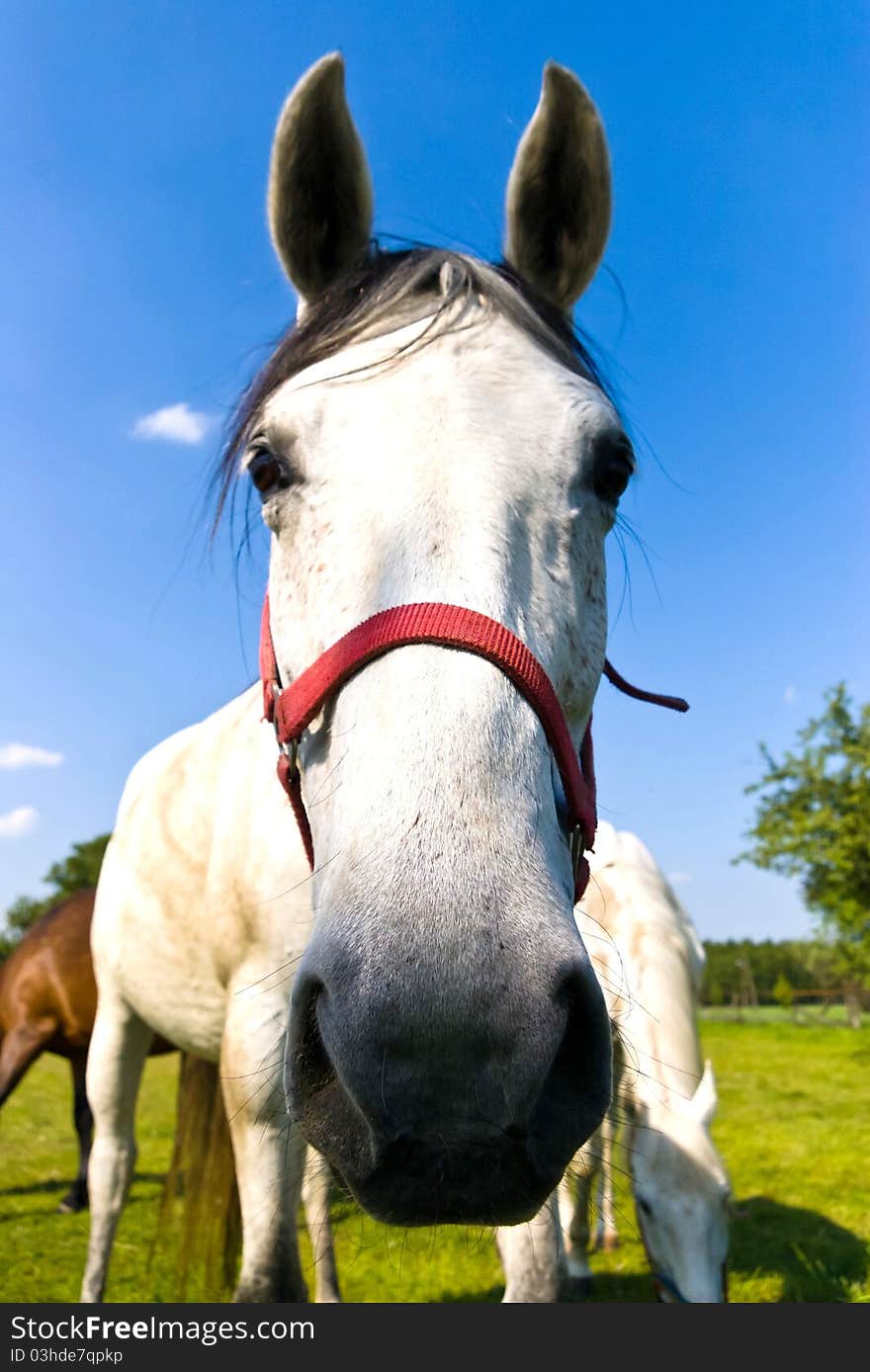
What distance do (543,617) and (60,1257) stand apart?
642cm

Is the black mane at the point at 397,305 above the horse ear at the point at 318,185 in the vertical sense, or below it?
below

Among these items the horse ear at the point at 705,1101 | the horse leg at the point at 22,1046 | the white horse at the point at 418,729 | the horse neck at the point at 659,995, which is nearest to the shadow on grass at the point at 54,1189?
the horse leg at the point at 22,1046

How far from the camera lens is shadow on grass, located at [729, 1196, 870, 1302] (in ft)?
15.3

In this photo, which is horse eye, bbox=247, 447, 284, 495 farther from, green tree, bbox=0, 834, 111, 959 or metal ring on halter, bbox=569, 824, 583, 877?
green tree, bbox=0, 834, 111, 959

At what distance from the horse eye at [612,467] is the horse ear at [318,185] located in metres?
0.93

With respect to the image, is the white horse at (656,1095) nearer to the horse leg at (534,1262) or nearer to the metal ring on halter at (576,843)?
the horse leg at (534,1262)

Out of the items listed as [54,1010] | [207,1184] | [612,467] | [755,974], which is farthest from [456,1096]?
[755,974]

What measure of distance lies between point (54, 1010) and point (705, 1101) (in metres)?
6.23

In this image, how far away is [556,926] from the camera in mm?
1125

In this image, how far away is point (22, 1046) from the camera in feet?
24.8

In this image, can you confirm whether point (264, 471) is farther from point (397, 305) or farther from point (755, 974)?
point (755, 974)

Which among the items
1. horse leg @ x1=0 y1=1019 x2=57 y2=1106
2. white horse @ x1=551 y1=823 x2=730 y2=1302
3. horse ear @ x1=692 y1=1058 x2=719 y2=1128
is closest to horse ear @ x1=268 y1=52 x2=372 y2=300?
white horse @ x1=551 y1=823 x2=730 y2=1302

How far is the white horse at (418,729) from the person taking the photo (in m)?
1.07

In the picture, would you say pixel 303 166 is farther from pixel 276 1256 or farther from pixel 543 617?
pixel 276 1256
